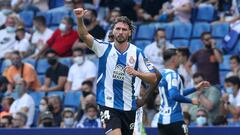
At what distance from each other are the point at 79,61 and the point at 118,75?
6802 mm

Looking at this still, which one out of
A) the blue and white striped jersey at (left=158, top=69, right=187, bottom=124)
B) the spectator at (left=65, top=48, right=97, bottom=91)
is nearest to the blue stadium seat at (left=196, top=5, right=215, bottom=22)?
the spectator at (left=65, top=48, right=97, bottom=91)

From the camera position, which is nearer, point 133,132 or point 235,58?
point 133,132

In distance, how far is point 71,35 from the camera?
66.4 ft

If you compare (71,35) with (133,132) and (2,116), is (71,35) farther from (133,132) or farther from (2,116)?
(133,132)

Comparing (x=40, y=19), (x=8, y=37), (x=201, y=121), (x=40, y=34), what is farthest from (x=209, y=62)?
(x=8, y=37)

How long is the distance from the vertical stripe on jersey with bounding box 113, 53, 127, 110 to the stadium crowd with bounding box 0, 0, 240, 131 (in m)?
3.93

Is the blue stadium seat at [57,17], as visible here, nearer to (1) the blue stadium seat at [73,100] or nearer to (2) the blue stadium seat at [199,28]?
(1) the blue stadium seat at [73,100]

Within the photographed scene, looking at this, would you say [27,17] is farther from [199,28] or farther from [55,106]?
[199,28]

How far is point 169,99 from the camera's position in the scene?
14.2m

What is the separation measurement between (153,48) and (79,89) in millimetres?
1589

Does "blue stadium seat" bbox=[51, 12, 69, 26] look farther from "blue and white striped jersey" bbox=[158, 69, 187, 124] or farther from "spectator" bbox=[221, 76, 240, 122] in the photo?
"blue and white striped jersey" bbox=[158, 69, 187, 124]

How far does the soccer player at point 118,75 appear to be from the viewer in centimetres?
1228

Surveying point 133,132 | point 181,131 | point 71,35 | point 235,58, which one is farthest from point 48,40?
point 133,132

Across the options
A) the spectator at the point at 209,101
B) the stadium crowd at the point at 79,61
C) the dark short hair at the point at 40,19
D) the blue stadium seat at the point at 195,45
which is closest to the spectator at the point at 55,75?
the stadium crowd at the point at 79,61
